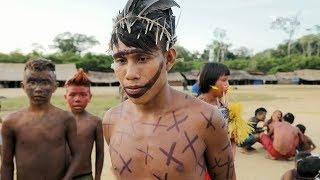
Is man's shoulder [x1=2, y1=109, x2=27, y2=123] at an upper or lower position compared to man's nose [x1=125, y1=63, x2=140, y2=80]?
lower

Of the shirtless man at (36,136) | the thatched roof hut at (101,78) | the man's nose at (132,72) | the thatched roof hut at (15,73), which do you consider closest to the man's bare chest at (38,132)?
the shirtless man at (36,136)

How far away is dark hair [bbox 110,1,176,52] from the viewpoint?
183 cm

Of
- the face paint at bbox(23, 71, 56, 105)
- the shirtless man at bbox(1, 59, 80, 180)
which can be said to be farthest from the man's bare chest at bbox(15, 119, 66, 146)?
the face paint at bbox(23, 71, 56, 105)

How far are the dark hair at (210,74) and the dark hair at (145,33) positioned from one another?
2328 millimetres

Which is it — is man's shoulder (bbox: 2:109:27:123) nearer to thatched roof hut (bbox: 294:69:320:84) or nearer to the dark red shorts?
the dark red shorts

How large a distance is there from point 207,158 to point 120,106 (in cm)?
54

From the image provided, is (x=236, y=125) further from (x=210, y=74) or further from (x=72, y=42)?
(x=72, y=42)

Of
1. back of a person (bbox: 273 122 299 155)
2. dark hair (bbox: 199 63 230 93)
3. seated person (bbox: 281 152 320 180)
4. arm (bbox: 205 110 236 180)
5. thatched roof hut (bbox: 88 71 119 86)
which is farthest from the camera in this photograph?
thatched roof hut (bbox: 88 71 119 86)

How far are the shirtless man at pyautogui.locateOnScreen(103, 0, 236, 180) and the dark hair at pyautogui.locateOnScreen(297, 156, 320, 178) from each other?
2.20 m

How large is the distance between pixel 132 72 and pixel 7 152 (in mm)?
1888

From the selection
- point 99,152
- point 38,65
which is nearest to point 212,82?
point 99,152

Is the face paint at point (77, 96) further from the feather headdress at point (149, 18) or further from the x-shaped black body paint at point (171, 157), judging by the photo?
the x-shaped black body paint at point (171, 157)

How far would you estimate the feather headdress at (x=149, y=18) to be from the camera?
1844mm

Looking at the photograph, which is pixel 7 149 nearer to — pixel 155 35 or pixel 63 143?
pixel 63 143
